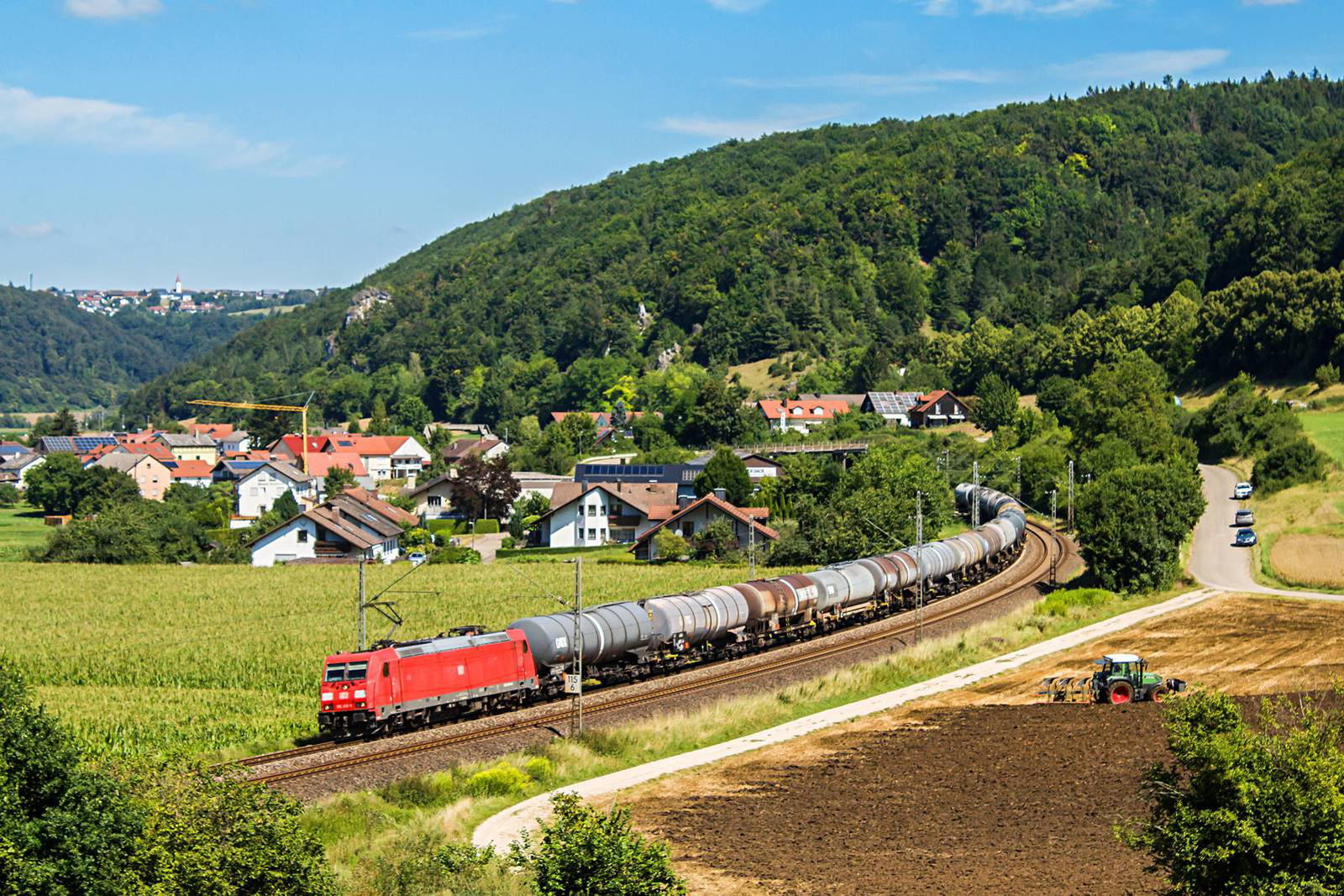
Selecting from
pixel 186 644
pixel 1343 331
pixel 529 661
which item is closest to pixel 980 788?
pixel 529 661

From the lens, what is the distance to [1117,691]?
48.9 meters

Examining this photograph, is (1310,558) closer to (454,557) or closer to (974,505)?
(974,505)

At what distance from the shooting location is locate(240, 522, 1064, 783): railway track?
38.6 meters

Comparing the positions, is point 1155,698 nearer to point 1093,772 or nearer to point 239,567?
point 1093,772

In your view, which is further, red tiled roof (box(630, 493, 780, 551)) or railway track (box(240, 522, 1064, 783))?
red tiled roof (box(630, 493, 780, 551))

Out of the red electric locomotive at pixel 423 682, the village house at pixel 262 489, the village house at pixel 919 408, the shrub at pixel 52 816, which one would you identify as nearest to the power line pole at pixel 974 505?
the village house at pixel 919 408

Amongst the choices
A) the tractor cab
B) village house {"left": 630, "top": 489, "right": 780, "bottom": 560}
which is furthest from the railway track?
village house {"left": 630, "top": 489, "right": 780, "bottom": 560}

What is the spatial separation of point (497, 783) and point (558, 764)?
266 centimetres

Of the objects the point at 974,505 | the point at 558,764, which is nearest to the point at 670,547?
the point at 974,505

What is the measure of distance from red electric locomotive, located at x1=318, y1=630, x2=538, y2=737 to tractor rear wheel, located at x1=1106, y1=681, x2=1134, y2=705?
19.9 m

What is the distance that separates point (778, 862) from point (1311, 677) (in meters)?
27.9

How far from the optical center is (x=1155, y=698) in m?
48.2

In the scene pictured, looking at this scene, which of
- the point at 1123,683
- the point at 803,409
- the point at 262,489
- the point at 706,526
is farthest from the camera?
the point at 803,409

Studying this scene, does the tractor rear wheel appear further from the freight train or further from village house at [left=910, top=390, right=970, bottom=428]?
village house at [left=910, top=390, right=970, bottom=428]
